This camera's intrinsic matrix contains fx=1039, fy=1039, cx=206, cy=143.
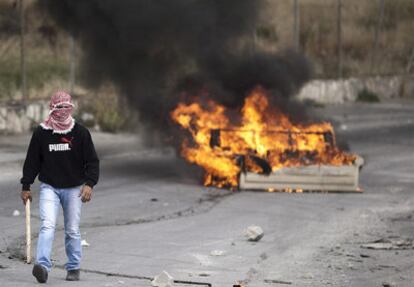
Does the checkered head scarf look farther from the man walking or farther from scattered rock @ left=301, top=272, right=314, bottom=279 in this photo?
scattered rock @ left=301, top=272, right=314, bottom=279

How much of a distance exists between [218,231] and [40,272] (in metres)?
3.57

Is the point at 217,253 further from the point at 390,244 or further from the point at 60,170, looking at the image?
the point at 60,170

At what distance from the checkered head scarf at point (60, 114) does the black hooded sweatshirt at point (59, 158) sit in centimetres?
4

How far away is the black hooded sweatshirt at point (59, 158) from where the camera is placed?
324 inches

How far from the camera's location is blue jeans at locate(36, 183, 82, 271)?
8164mm

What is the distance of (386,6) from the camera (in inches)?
1929

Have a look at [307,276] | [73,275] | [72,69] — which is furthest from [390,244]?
[72,69]

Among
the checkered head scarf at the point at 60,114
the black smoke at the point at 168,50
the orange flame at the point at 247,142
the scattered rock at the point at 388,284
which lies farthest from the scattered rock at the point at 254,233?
the black smoke at the point at 168,50

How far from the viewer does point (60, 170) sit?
8.25 m

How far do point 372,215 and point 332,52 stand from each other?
29377 millimetres

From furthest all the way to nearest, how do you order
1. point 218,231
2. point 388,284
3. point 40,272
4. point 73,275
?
point 218,231 < point 388,284 < point 73,275 < point 40,272

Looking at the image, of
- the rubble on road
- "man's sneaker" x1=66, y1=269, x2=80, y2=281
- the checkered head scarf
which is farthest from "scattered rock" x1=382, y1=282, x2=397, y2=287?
the checkered head scarf

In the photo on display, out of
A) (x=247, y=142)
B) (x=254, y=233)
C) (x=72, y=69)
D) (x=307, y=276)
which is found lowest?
(x=307, y=276)

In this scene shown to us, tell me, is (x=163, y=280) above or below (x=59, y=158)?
below
